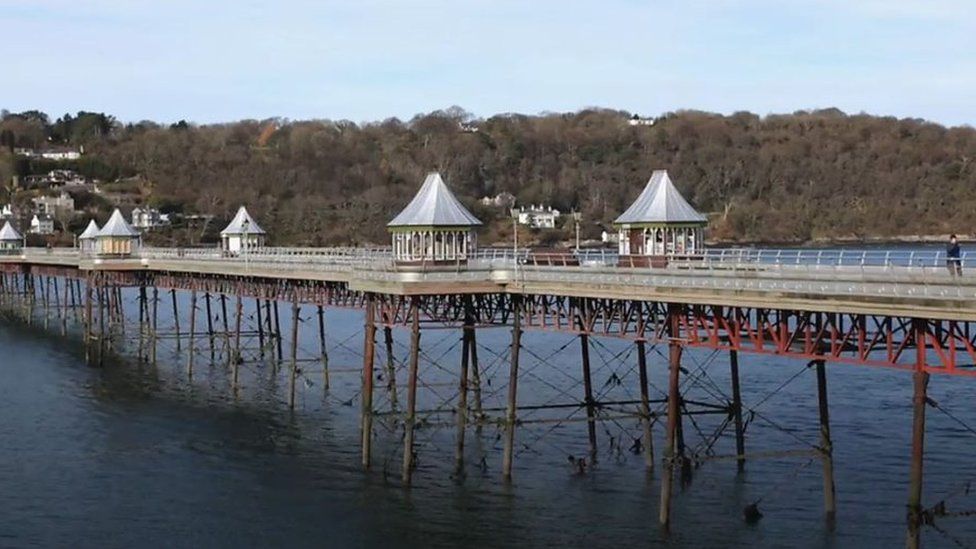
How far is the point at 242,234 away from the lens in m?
87.8

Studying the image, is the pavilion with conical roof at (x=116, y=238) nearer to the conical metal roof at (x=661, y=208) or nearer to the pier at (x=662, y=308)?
Answer: the pier at (x=662, y=308)

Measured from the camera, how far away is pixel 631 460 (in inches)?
1896

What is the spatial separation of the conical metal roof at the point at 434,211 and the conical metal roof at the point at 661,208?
605cm

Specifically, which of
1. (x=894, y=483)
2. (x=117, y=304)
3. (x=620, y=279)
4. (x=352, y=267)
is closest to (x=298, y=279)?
(x=352, y=267)

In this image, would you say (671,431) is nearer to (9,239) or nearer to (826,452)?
(826,452)

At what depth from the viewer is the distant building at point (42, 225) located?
193 meters

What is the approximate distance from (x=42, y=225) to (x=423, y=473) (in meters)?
162

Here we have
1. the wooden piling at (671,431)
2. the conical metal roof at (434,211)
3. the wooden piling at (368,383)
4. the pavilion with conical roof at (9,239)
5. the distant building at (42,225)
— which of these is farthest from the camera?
the distant building at (42,225)

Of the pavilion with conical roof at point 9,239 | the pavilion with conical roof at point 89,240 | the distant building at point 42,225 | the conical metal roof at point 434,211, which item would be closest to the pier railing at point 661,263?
the conical metal roof at point 434,211

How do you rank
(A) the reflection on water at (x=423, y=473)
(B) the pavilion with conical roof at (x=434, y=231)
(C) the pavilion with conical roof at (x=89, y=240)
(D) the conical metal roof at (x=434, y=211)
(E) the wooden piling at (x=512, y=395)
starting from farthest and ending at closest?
(C) the pavilion with conical roof at (x=89, y=240)
(D) the conical metal roof at (x=434, y=211)
(B) the pavilion with conical roof at (x=434, y=231)
(E) the wooden piling at (x=512, y=395)
(A) the reflection on water at (x=423, y=473)

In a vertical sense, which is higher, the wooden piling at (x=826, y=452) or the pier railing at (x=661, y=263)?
the pier railing at (x=661, y=263)

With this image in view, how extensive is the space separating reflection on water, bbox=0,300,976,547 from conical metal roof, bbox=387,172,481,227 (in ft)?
24.3

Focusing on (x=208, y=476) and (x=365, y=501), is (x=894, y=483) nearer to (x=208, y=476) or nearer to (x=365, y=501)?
(x=365, y=501)

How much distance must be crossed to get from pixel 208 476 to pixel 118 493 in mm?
3616
